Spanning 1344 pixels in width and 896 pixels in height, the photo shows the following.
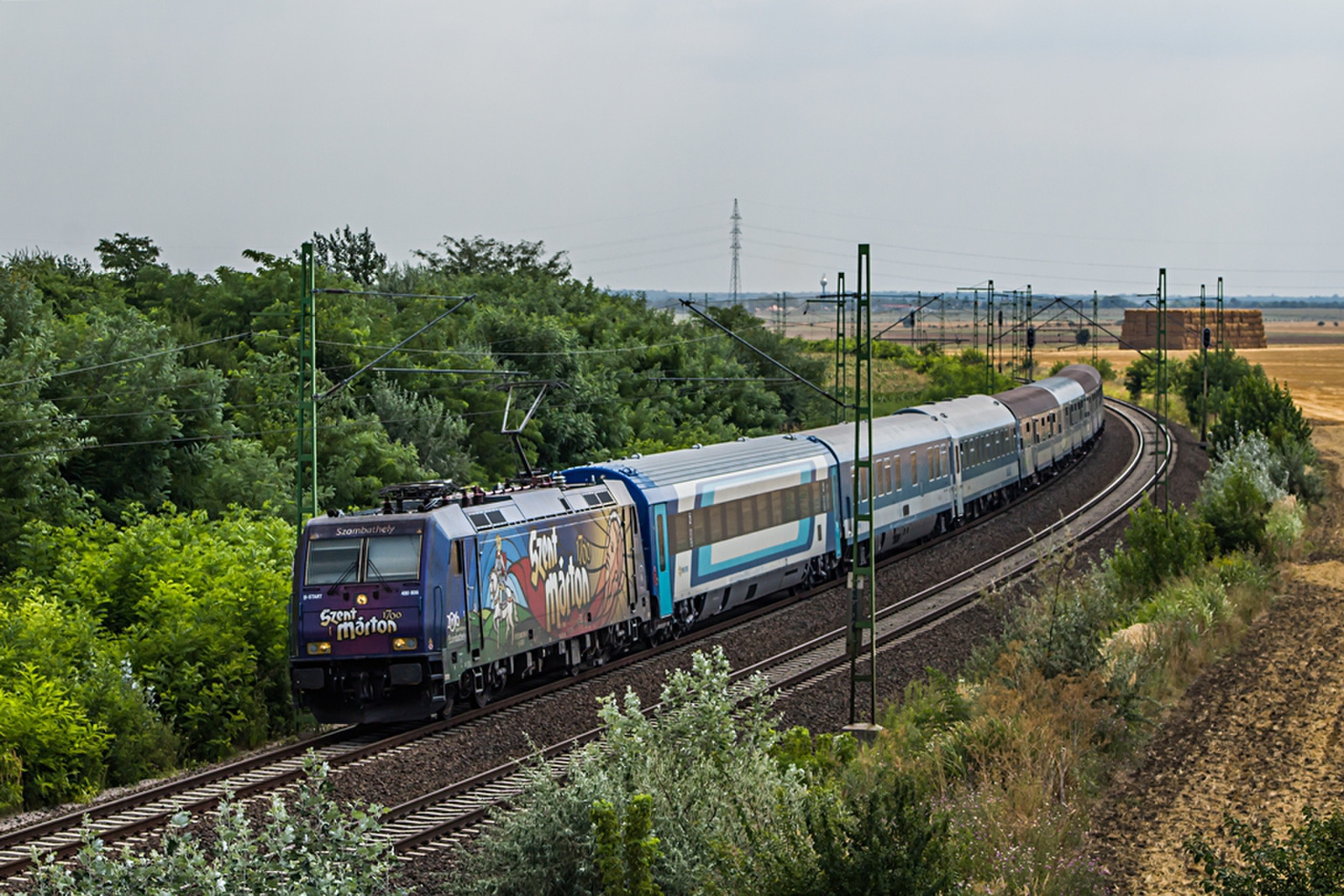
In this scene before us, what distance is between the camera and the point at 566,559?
2158 centimetres

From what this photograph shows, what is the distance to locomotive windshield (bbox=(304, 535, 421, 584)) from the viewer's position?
60.5ft

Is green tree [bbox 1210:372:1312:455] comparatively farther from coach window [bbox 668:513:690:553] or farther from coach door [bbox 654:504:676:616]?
coach door [bbox 654:504:676:616]

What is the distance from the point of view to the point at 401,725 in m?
19.6

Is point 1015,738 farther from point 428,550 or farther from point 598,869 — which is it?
point 428,550

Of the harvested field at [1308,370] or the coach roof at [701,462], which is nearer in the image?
the coach roof at [701,462]

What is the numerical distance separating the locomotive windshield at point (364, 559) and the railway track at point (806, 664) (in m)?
2.90

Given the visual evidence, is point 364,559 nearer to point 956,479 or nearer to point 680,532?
point 680,532

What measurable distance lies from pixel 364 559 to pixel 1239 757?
1041 centimetres

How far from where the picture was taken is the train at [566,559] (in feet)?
60.7

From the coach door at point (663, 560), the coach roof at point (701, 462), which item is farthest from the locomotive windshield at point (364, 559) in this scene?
the coach door at point (663, 560)

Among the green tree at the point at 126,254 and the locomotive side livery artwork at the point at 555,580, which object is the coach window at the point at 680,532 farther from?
the green tree at the point at 126,254

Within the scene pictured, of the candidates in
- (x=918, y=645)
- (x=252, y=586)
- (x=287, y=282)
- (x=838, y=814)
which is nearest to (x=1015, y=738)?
(x=838, y=814)

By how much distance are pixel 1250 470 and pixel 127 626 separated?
25957mm

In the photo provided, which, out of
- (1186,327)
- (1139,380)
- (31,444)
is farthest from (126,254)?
(1186,327)
